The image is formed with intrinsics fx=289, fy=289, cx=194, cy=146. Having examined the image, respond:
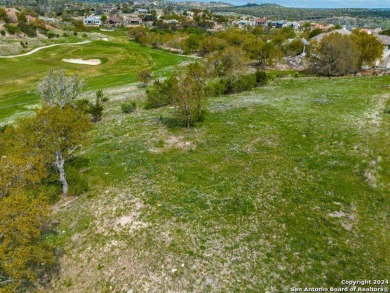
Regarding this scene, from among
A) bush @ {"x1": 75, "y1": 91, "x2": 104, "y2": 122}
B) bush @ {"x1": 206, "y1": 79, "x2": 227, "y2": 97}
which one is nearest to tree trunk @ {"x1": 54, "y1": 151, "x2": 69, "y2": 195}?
bush @ {"x1": 75, "y1": 91, "x2": 104, "y2": 122}

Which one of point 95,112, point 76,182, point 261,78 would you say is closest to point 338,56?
point 261,78

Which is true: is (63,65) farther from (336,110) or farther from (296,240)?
(296,240)

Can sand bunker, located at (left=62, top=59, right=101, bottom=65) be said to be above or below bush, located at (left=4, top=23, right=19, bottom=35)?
below

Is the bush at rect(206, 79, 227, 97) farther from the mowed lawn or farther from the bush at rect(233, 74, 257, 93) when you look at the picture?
the mowed lawn

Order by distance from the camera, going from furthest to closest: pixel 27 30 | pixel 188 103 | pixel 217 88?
1. pixel 27 30
2. pixel 217 88
3. pixel 188 103

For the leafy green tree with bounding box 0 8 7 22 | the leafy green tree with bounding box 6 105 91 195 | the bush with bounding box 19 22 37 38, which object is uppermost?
the leafy green tree with bounding box 0 8 7 22

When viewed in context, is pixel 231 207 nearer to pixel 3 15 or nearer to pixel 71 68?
pixel 71 68
